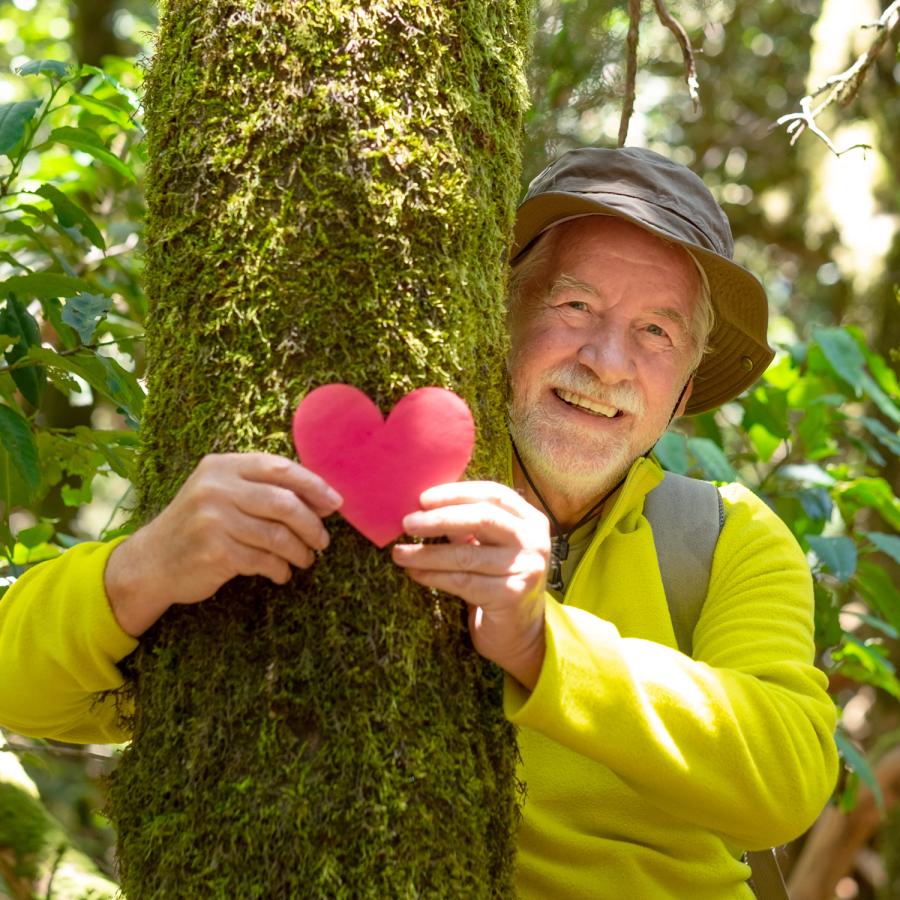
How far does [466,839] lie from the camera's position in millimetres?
1479

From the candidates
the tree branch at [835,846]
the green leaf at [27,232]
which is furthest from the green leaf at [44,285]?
the tree branch at [835,846]

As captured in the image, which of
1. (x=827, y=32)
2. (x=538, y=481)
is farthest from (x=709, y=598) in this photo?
(x=827, y=32)

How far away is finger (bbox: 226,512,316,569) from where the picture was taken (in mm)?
1359

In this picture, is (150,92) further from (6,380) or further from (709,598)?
(709,598)

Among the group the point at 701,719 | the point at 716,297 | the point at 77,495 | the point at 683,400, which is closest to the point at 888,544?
the point at 683,400

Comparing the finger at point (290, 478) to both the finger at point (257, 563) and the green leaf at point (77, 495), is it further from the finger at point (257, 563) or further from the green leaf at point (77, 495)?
the green leaf at point (77, 495)

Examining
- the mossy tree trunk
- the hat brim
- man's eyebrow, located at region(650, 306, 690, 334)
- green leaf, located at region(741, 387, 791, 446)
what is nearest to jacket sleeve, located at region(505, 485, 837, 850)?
the mossy tree trunk

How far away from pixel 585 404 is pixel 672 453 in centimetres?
127

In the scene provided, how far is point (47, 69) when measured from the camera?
265cm

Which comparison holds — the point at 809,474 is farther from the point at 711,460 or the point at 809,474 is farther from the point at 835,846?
the point at 835,846

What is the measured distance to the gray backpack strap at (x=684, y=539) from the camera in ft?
7.24

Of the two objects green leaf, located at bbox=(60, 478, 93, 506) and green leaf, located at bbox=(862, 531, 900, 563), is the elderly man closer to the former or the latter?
green leaf, located at bbox=(862, 531, 900, 563)

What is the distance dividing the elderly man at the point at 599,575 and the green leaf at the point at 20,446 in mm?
552

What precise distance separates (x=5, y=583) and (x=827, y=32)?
20.6ft
